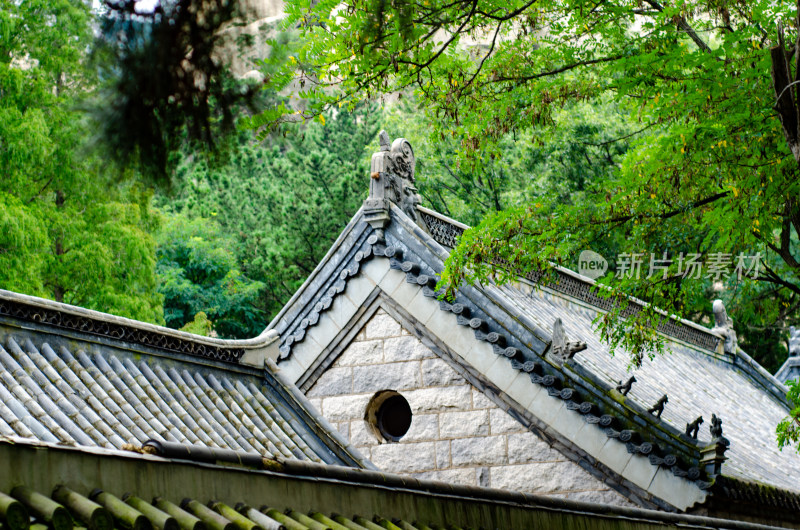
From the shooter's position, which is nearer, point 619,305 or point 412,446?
point 619,305

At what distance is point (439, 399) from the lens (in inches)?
488

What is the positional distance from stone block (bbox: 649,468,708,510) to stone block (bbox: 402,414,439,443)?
109 inches

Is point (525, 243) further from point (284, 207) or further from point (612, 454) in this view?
point (284, 207)

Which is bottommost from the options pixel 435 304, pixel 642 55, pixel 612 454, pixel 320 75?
pixel 612 454

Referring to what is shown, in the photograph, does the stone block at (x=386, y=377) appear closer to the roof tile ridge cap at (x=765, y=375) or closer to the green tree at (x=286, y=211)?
the roof tile ridge cap at (x=765, y=375)

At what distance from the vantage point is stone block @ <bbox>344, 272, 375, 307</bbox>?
13.1 meters

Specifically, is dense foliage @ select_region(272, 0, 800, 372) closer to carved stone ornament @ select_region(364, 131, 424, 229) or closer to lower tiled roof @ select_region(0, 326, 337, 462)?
carved stone ornament @ select_region(364, 131, 424, 229)

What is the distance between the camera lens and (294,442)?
10617 millimetres

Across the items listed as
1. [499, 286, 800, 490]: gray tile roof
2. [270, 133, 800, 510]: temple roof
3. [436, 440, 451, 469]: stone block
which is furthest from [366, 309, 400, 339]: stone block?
[499, 286, 800, 490]: gray tile roof

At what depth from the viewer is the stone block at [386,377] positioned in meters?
12.6

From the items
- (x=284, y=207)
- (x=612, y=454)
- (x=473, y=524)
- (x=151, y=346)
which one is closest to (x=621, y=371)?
(x=612, y=454)

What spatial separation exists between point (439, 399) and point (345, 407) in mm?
1355

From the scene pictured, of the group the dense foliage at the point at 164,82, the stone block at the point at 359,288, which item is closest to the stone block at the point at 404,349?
the stone block at the point at 359,288

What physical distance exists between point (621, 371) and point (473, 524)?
9.19 m
